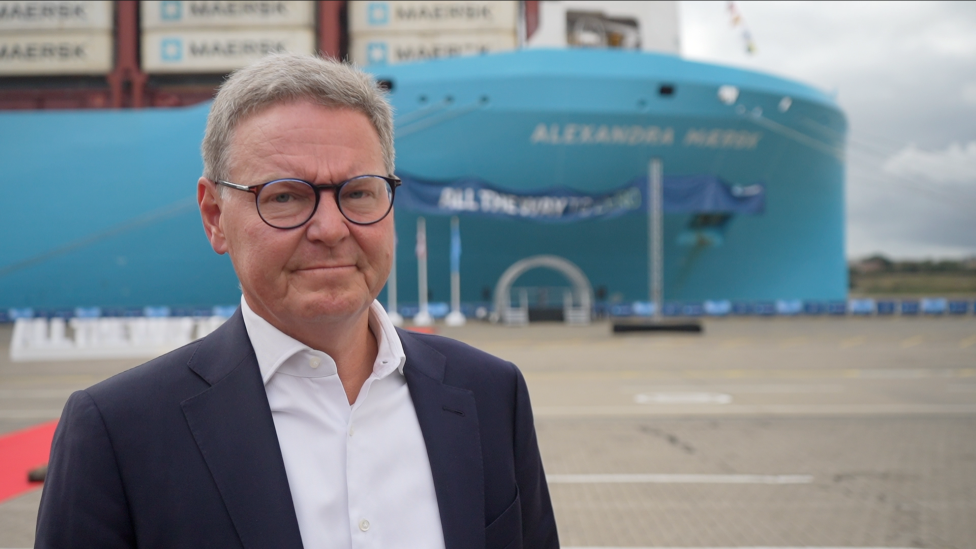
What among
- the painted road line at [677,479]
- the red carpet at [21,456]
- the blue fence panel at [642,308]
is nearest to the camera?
the red carpet at [21,456]

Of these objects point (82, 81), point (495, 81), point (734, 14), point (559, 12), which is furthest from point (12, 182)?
point (734, 14)

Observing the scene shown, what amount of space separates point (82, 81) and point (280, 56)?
26864mm

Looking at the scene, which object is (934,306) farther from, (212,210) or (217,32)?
(212,210)

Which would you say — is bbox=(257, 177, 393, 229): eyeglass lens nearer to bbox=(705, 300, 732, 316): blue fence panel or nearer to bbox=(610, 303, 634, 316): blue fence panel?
bbox=(610, 303, 634, 316): blue fence panel

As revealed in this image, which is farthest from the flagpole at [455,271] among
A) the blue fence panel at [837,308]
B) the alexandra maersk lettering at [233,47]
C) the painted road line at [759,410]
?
the blue fence panel at [837,308]

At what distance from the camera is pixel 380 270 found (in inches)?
54.8

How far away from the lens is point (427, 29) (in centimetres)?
2236

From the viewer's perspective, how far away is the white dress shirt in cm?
131

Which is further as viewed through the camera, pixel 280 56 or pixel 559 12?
pixel 559 12

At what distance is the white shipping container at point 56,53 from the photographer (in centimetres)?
2272

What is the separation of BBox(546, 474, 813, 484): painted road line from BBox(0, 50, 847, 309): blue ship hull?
44.8ft

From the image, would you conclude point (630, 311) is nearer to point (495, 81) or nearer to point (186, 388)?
point (495, 81)

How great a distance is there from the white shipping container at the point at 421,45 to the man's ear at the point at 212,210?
21.9m

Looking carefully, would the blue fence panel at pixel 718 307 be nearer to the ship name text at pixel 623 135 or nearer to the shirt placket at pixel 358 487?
the ship name text at pixel 623 135
